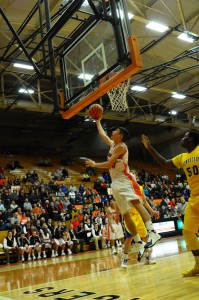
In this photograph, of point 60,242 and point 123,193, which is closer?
point 123,193

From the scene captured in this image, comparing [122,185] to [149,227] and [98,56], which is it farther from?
[98,56]

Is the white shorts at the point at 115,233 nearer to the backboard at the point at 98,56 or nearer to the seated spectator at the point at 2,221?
the seated spectator at the point at 2,221

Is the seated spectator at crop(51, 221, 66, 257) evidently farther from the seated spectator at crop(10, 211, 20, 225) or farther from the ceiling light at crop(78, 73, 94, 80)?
the ceiling light at crop(78, 73, 94, 80)

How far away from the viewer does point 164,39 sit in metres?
15.4

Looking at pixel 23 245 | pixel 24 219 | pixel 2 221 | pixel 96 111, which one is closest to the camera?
pixel 96 111

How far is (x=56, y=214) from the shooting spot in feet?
48.6

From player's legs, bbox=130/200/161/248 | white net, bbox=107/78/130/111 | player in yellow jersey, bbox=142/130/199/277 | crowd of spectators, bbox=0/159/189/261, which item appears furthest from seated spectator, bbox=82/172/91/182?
player in yellow jersey, bbox=142/130/199/277

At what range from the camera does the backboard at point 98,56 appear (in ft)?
17.6

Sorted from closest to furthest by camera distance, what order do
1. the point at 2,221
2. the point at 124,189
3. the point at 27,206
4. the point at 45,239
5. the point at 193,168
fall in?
the point at 193,168
the point at 124,189
the point at 45,239
the point at 2,221
the point at 27,206

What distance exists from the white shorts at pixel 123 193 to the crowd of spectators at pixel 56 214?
7.62 meters

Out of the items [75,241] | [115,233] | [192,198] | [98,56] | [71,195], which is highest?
[98,56]

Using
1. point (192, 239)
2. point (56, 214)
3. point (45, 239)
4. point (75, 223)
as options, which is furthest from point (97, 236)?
point (192, 239)

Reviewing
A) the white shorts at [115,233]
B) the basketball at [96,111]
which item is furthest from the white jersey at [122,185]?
the white shorts at [115,233]

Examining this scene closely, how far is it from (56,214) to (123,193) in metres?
10.2
